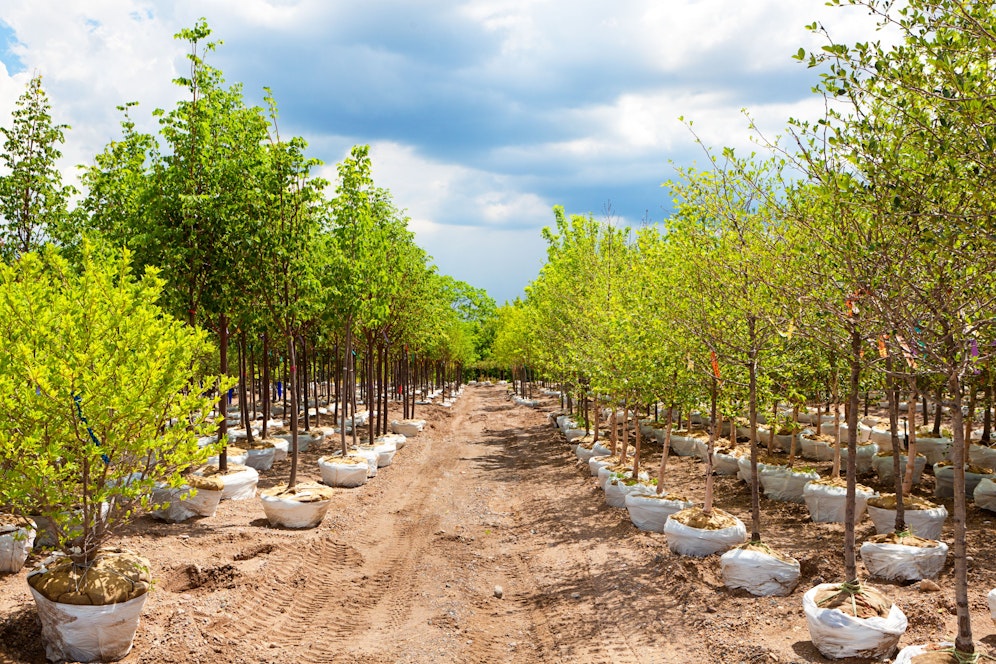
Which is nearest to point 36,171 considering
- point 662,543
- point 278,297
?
point 278,297

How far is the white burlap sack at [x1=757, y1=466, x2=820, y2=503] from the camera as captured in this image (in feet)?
43.7

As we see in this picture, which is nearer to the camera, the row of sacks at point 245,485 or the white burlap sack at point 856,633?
the white burlap sack at point 856,633

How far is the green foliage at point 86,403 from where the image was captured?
6020mm

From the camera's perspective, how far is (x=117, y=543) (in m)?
9.41

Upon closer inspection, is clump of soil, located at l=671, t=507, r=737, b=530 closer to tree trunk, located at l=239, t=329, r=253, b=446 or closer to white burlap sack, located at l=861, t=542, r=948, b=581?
white burlap sack, located at l=861, t=542, r=948, b=581

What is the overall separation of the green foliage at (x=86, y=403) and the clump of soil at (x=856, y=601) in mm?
6539

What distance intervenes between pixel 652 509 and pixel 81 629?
8422 mm

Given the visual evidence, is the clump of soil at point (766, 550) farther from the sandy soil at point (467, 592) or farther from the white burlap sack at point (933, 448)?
the white burlap sack at point (933, 448)

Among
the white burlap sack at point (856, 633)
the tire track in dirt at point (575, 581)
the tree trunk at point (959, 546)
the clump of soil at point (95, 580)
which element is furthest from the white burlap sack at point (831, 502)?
the clump of soil at point (95, 580)

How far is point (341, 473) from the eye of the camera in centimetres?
1518

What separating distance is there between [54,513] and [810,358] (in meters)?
10.6

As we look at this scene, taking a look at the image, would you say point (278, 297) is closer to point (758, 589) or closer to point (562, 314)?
point (758, 589)

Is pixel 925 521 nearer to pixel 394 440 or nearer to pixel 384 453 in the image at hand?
pixel 384 453

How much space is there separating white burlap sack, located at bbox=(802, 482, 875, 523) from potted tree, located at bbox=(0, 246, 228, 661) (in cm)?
996
